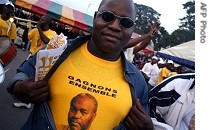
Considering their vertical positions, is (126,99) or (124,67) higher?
(124,67)

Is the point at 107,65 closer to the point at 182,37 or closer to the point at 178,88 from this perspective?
the point at 178,88

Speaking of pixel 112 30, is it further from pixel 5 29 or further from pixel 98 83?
pixel 5 29

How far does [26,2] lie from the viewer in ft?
38.0

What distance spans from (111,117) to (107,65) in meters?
0.32

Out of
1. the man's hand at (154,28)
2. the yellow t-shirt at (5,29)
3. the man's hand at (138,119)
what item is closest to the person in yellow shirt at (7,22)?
the yellow t-shirt at (5,29)

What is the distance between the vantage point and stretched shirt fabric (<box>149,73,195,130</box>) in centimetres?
218

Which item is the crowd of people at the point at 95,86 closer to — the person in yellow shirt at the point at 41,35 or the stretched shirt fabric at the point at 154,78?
the person in yellow shirt at the point at 41,35

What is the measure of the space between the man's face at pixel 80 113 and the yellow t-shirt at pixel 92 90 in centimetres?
3

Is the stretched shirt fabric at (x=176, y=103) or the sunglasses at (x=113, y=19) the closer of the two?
the sunglasses at (x=113, y=19)

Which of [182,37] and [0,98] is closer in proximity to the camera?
[0,98]

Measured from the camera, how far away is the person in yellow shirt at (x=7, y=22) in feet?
20.7

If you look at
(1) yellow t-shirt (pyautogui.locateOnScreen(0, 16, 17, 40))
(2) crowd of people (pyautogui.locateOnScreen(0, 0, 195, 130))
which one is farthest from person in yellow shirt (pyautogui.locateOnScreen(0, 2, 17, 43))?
(2) crowd of people (pyautogui.locateOnScreen(0, 0, 195, 130))

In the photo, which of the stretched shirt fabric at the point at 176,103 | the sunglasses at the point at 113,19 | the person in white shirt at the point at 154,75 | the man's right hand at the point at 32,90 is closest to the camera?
the man's right hand at the point at 32,90

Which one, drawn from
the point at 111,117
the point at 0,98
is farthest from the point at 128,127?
the point at 0,98
